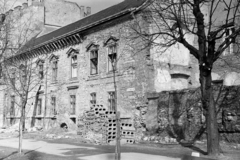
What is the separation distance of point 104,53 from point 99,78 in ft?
6.07

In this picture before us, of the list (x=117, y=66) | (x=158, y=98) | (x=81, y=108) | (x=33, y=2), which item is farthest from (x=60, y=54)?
(x=33, y=2)

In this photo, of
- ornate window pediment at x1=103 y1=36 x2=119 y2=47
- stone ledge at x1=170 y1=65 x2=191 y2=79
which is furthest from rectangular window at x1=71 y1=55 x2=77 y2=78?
stone ledge at x1=170 y1=65 x2=191 y2=79

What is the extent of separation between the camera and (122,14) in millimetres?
19234

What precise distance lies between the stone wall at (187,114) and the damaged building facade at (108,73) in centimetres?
13

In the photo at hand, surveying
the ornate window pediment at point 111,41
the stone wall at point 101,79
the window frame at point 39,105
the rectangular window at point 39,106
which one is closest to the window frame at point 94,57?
the stone wall at point 101,79

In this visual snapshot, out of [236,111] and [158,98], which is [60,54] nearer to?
[158,98]

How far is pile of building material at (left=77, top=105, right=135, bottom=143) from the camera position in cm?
1695

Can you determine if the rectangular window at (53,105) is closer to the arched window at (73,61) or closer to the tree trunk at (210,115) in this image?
the arched window at (73,61)

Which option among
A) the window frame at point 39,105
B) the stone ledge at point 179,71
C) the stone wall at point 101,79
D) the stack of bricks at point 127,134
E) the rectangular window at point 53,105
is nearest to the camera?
the stack of bricks at point 127,134

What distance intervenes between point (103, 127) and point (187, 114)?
190 inches

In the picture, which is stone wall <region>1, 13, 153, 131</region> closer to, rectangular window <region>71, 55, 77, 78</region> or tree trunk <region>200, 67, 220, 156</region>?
rectangular window <region>71, 55, 77, 78</region>

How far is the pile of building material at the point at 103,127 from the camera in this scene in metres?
17.0

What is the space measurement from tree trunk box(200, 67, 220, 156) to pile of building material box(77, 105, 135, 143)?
6188 millimetres

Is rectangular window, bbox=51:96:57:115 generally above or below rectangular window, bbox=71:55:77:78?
below
